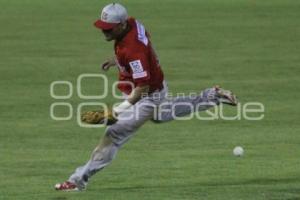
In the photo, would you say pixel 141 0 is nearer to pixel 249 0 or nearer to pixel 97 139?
pixel 249 0

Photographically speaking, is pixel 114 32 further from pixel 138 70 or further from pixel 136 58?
pixel 138 70

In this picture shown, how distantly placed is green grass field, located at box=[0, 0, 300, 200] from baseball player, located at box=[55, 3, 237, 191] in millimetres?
416

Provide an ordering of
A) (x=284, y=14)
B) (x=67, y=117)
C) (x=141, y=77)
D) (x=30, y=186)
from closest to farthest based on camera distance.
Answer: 1. (x=141, y=77)
2. (x=30, y=186)
3. (x=67, y=117)
4. (x=284, y=14)

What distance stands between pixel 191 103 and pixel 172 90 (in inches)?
378

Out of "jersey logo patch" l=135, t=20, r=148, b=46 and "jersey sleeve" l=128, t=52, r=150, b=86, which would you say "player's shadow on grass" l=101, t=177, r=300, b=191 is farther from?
"jersey logo patch" l=135, t=20, r=148, b=46

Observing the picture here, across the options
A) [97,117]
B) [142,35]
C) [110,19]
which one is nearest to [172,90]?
[142,35]

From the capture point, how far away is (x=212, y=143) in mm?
15211

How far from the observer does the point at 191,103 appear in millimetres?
11711

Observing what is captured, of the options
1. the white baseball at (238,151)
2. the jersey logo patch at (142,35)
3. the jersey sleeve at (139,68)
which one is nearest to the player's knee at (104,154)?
the jersey sleeve at (139,68)

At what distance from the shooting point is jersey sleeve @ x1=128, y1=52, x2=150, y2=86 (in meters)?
10.9

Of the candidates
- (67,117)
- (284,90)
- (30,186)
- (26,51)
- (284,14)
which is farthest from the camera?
(284,14)

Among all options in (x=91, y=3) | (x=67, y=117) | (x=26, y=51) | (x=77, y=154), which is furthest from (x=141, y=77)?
(x=91, y=3)

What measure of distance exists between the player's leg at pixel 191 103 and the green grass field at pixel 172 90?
0.87 m

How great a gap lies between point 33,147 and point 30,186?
312 centimetres
